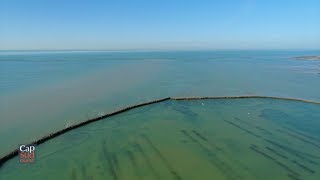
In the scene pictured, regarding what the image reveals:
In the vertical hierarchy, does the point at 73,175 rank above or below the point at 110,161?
below

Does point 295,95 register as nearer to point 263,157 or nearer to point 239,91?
point 239,91

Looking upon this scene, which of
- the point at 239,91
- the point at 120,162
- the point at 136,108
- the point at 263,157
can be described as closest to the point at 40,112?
the point at 136,108

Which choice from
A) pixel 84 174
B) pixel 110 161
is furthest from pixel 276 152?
pixel 84 174

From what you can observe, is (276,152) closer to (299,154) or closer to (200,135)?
(299,154)

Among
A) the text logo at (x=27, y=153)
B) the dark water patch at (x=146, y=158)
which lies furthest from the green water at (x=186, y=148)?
the text logo at (x=27, y=153)

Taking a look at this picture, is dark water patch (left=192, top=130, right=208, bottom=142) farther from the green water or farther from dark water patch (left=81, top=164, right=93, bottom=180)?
dark water patch (left=81, top=164, right=93, bottom=180)
